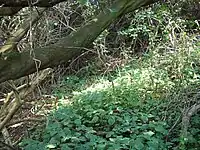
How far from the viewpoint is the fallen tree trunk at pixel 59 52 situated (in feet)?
9.16

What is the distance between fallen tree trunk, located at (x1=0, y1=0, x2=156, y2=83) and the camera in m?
2.79

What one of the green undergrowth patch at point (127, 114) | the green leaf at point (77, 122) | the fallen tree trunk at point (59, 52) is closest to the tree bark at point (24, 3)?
the fallen tree trunk at point (59, 52)

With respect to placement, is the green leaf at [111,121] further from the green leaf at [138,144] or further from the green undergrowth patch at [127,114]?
the green leaf at [138,144]

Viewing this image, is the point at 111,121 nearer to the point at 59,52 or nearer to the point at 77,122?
the point at 77,122

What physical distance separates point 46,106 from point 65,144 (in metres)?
1.88

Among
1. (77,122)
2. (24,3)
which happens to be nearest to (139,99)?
(77,122)

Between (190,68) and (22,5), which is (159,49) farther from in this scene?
(22,5)

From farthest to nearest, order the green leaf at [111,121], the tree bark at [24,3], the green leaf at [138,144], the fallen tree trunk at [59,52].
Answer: the green leaf at [111,121] → the green leaf at [138,144] → the fallen tree trunk at [59,52] → the tree bark at [24,3]

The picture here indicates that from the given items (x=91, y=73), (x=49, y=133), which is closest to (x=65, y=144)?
(x=49, y=133)

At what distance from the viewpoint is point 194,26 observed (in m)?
7.16

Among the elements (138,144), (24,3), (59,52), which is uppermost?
(24,3)

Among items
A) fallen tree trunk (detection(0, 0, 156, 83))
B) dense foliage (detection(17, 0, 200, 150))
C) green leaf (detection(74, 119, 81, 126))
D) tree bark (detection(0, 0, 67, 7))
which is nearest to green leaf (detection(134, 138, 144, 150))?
dense foliage (detection(17, 0, 200, 150))

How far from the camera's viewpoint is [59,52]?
299cm

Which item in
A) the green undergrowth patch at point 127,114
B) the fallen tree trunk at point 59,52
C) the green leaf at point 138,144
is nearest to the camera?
the fallen tree trunk at point 59,52
